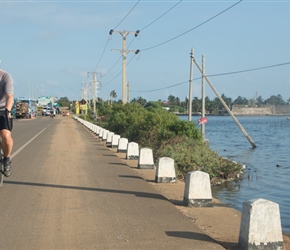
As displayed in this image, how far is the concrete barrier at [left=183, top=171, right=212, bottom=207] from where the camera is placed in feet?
28.5

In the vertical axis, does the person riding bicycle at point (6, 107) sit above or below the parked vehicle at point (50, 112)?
above

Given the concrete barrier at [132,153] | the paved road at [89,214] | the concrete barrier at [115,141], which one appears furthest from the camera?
the concrete barrier at [115,141]

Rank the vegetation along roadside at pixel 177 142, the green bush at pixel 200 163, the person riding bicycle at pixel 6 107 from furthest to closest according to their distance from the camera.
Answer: the vegetation along roadside at pixel 177 142, the green bush at pixel 200 163, the person riding bicycle at pixel 6 107

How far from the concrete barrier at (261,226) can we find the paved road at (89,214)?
1.51ft

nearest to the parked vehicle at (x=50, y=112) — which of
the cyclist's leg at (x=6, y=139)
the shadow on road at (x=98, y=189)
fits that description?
the shadow on road at (x=98, y=189)

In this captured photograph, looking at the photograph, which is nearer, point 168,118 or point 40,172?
point 40,172

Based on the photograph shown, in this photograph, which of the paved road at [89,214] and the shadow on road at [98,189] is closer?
the paved road at [89,214]

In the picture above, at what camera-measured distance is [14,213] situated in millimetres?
8094

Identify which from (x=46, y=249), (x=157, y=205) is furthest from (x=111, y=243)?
(x=157, y=205)

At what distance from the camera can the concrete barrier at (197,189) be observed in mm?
8672

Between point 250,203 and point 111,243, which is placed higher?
point 250,203

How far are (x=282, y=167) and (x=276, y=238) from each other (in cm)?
2044

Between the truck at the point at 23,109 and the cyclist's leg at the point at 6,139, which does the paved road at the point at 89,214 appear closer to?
the cyclist's leg at the point at 6,139

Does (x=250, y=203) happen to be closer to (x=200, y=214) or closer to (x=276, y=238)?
(x=276, y=238)
